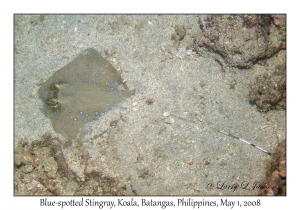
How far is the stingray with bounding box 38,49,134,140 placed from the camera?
5.36 m

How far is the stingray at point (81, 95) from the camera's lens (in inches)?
211

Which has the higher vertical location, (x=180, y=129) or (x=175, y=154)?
(x=180, y=129)

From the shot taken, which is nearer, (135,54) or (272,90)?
(272,90)

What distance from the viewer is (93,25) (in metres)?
6.22

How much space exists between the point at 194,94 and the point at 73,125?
140 inches

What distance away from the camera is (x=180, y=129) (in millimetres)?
5031

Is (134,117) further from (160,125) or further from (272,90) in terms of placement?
(272,90)

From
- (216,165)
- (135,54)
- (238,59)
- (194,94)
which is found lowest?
(216,165)

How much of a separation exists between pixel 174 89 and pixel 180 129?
3.80ft

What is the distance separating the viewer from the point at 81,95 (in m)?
5.39

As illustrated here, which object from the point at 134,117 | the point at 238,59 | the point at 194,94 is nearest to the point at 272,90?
the point at 238,59

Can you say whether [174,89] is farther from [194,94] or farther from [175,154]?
[175,154]
